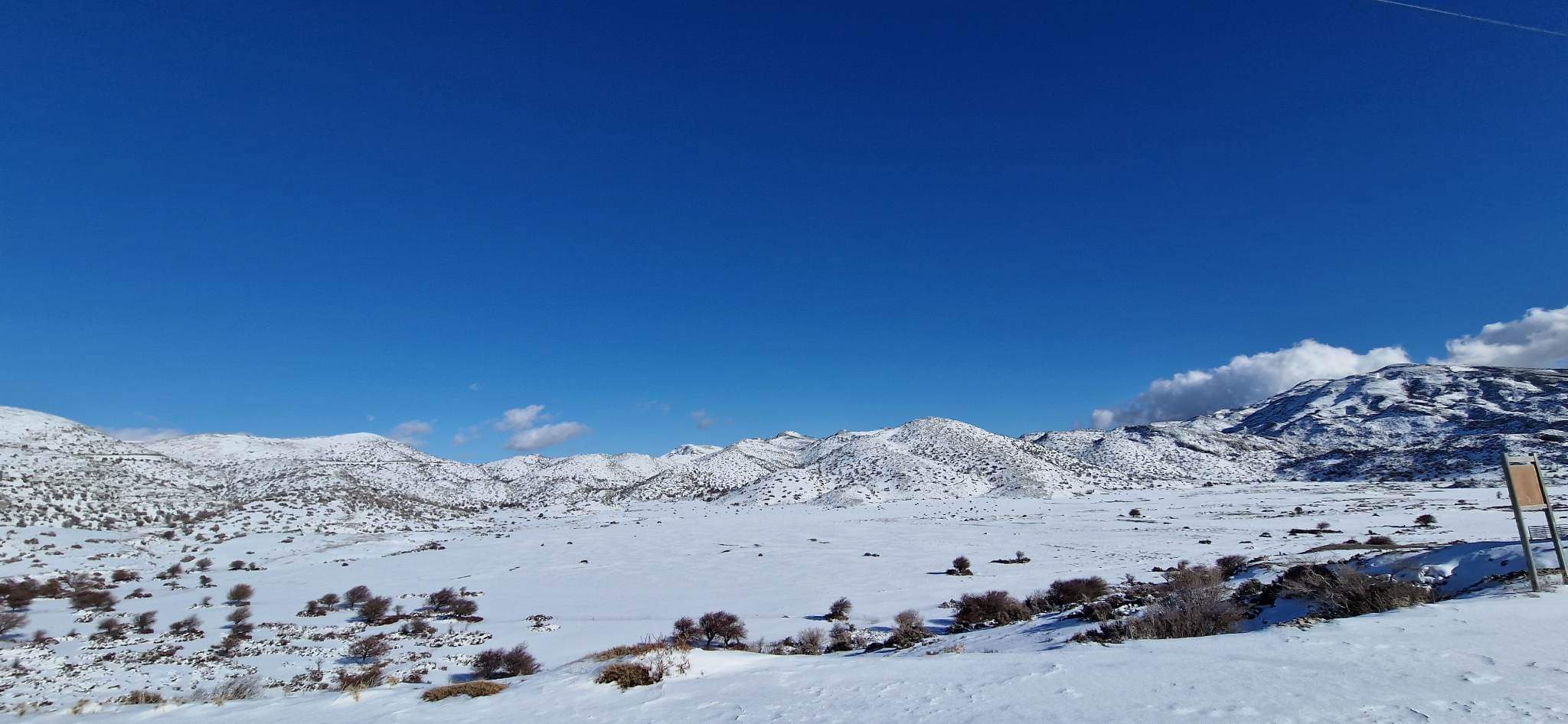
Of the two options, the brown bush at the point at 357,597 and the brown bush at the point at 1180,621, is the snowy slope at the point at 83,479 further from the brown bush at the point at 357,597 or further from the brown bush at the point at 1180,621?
the brown bush at the point at 1180,621

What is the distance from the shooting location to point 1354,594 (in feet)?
32.2

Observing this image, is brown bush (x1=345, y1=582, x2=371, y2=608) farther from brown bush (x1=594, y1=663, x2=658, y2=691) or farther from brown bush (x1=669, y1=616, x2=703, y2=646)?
brown bush (x1=594, y1=663, x2=658, y2=691)

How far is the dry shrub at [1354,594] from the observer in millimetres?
9438

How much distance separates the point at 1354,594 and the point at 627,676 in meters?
10.7

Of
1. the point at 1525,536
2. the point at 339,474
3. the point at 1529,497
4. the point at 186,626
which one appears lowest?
the point at 186,626

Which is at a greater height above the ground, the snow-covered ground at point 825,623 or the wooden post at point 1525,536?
the wooden post at point 1525,536

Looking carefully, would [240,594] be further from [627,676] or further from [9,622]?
[627,676]

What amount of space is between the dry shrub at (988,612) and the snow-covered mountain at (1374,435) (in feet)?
254

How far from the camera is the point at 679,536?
48.1 m

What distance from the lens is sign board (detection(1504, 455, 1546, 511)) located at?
31.7ft


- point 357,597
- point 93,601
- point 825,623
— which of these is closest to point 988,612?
point 825,623

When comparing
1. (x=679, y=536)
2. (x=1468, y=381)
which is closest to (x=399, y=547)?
(x=679, y=536)

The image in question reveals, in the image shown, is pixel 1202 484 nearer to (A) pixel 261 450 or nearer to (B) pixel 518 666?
(B) pixel 518 666

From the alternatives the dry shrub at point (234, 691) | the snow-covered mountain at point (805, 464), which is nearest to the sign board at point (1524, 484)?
the dry shrub at point (234, 691)
